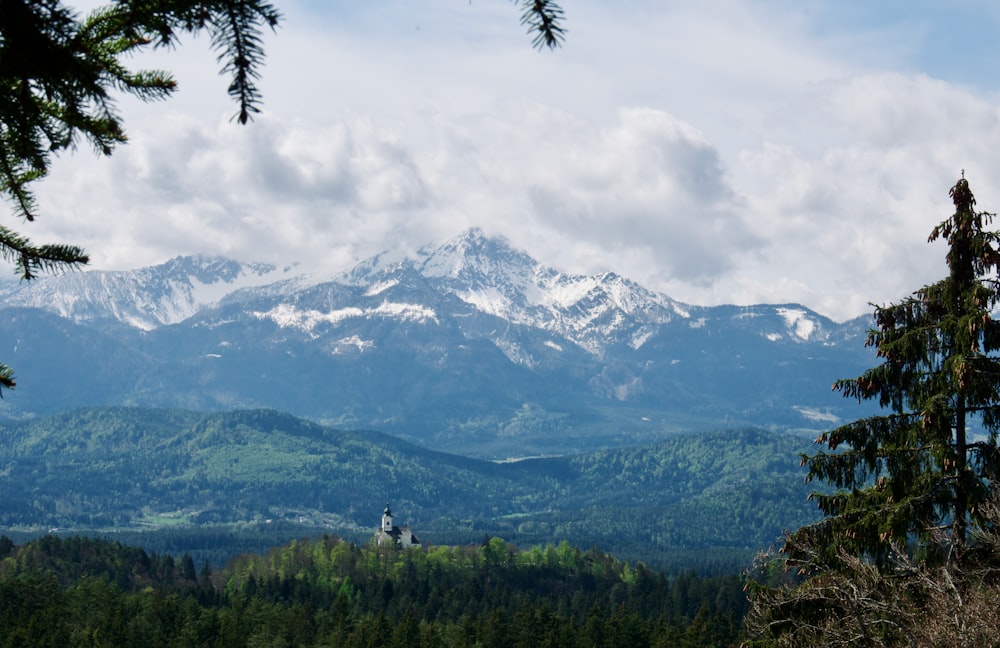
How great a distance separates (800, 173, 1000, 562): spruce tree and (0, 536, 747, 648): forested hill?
6604 centimetres

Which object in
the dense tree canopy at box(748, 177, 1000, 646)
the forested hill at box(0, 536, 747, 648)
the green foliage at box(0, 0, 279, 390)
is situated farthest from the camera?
the forested hill at box(0, 536, 747, 648)

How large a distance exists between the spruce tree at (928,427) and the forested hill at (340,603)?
217 feet

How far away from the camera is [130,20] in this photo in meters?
8.18

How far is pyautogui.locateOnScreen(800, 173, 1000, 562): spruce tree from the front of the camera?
84.2 feet

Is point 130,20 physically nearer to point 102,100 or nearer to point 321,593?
point 102,100

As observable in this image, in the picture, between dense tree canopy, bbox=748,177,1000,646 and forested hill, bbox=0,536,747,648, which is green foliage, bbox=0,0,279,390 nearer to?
dense tree canopy, bbox=748,177,1000,646

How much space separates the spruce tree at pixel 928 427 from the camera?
25672mm

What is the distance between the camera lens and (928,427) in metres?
25.8

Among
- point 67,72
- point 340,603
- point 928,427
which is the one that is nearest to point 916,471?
point 928,427

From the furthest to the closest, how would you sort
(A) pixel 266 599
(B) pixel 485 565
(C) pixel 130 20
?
(B) pixel 485 565, (A) pixel 266 599, (C) pixel 130 20

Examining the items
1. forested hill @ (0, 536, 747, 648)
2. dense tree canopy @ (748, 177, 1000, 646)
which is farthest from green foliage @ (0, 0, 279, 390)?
forested hill @ (0, 536, 747, 648)

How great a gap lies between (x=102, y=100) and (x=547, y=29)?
3.29 meters

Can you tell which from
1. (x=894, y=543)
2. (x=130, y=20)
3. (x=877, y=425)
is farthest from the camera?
(x=877, y=425)

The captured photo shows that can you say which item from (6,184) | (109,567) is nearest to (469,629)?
(109,567)
